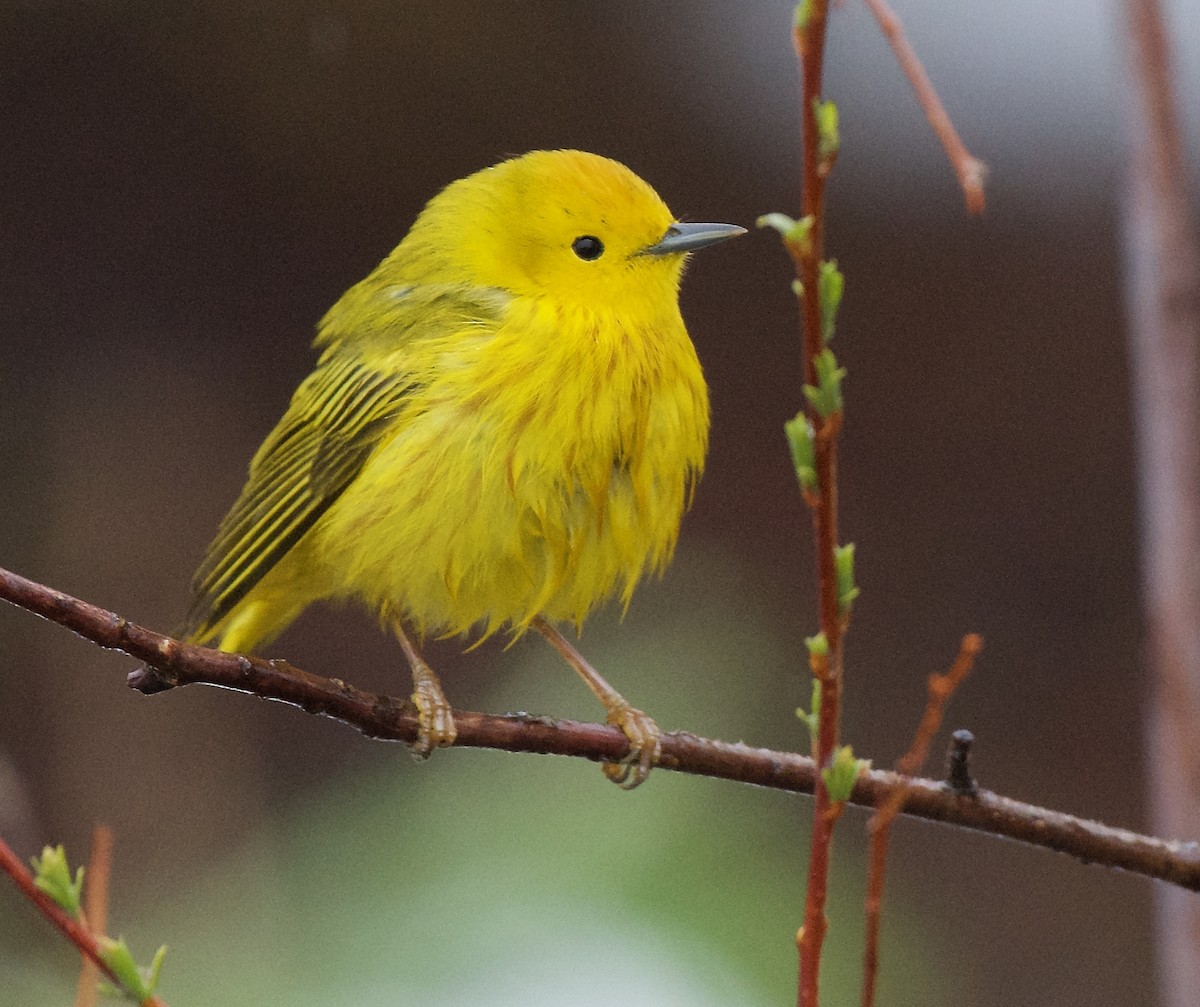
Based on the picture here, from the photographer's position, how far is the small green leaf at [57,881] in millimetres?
753

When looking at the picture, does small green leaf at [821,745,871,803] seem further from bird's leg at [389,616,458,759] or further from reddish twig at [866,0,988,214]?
bird's leg at [389,616,458,759]

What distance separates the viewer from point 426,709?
155cm

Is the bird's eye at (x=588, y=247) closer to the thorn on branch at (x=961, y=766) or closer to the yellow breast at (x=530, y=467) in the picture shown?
the yellow breast at (x=530, y=467)

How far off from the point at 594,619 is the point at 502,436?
0.99m

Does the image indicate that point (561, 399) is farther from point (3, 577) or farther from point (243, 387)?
point (243, 387)

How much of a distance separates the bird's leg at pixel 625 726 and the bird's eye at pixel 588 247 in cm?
54

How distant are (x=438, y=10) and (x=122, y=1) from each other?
Answer: 50 centimetres

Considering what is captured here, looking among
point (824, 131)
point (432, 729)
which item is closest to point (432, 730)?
point (432, 729)

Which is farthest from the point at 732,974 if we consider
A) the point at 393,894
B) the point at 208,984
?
the point at 208,984

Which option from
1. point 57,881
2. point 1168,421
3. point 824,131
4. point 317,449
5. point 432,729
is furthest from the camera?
point 317,449

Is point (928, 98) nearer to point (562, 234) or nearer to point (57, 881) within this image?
point (57, 881)

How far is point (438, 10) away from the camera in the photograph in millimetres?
2301

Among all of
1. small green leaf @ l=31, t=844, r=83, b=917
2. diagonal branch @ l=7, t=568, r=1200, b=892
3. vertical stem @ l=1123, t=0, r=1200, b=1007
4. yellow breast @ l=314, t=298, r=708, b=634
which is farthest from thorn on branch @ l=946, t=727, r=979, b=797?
small green leaf @ l=31, t=844, r=83, b=917

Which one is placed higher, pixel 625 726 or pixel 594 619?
pixel 594 619
